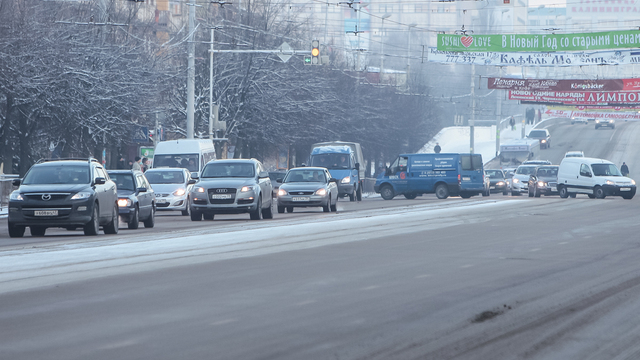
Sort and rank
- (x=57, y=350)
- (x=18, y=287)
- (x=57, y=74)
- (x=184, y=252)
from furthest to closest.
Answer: (x=57, y=74), (x=184, y=252), (x=18, y=287), (x=57, y=350)

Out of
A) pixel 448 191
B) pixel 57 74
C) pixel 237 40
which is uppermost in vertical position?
pixel 237 40

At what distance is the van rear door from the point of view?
42.5m

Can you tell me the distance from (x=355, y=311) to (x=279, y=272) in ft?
10.5

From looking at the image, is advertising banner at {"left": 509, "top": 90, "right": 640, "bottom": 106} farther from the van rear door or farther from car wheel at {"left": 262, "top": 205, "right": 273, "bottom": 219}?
car wheel at {"left": 262, "top": 205, "right": 273, "bottom": 219}

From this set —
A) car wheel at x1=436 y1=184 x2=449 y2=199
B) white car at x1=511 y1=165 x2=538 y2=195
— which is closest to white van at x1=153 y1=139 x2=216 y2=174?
car wheel at x1=436 y1=184 x2=449 y2=199

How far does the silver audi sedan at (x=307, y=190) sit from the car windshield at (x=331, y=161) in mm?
10792

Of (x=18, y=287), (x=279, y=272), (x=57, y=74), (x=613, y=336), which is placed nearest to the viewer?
(x=613, y=336)

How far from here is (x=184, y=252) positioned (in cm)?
1430

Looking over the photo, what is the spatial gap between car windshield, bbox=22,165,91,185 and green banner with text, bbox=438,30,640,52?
24177mm

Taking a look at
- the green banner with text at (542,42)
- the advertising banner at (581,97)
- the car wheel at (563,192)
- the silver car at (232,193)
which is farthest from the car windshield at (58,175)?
the advertising banner at (581,97)

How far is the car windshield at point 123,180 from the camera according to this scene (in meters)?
23.2

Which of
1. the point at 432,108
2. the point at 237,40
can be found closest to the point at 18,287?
the point at 237,40

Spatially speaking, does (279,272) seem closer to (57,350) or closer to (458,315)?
(458,315)

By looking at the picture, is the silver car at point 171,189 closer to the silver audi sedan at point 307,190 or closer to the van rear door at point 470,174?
the silver audi sedan at point 307,190
